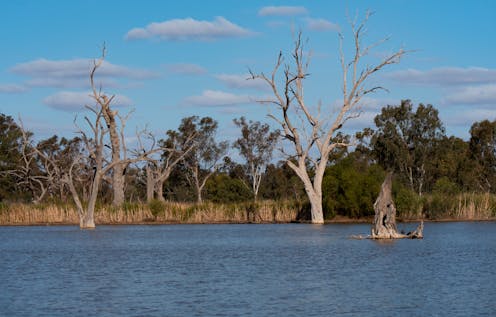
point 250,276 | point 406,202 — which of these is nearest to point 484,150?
point 406,202

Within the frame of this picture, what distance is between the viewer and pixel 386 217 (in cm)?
3250

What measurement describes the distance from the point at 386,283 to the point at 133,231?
24.7 m

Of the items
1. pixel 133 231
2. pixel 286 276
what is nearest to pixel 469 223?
pixel 133 231

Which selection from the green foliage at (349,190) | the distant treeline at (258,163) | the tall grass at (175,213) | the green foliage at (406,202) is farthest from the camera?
the distant treeline at (258,163)

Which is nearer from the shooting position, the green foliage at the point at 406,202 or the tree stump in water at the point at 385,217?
the tree stump in water at the point at 385,217

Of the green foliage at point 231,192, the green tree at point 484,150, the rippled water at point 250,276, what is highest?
the green tree at point 484,150

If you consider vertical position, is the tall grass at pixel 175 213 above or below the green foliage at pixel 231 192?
below

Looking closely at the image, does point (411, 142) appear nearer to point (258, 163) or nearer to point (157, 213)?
point (258, 163)

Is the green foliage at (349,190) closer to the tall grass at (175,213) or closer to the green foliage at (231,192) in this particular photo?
the tall grass at (175,213)

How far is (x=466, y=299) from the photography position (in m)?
17.0

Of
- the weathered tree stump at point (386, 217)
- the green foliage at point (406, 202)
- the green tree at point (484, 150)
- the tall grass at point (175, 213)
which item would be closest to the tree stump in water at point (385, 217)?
the weathered tree stump at point (386, 217)

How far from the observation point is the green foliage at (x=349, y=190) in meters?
47.1

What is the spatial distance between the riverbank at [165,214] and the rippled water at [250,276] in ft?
40.3

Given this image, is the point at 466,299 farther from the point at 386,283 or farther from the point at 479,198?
the point at 479,198
